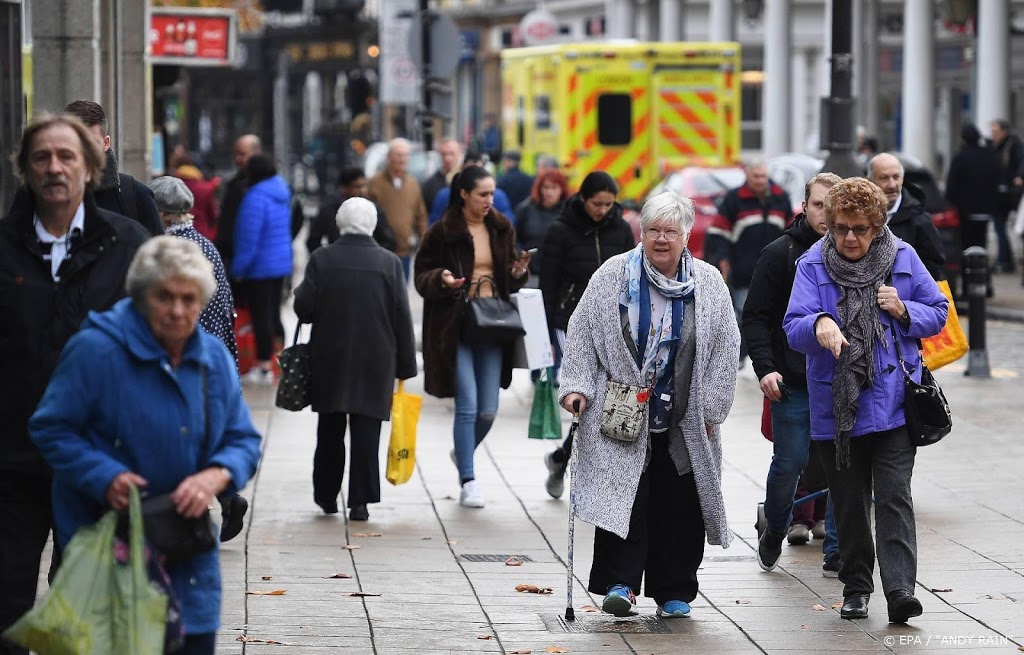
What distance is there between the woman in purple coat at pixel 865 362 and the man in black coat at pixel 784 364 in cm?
81

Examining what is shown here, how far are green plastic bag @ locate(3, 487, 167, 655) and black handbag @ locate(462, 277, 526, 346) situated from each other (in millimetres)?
5613

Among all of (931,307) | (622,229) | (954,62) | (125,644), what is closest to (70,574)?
(125,644)

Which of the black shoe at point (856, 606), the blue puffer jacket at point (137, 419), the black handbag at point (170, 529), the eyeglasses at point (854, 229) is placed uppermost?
the eyeglasses at point (854, 229)

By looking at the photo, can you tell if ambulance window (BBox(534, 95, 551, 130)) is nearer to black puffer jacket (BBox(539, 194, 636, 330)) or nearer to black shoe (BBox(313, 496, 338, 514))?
black puffer jacket (BBox(539, 194, 636, 330))

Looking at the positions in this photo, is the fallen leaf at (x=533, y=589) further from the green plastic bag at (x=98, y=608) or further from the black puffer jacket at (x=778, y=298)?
the green plastic bag at (x=98, y=608)

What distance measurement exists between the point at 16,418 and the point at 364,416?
4.38 meters

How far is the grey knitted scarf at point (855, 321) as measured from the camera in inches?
291

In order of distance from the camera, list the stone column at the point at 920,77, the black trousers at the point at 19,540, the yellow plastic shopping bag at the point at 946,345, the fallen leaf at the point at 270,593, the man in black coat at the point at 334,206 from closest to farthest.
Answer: the black trousers at the point at 19,540, the fallen leaf at the point at 270,593, the yellow plastic shopping bag at the point at 946,345, the man in black coat at the point at 334,206, the stone column at the point at 920,77

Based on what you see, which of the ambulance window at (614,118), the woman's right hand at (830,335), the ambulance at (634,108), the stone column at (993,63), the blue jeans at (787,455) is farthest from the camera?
the stone column at (993,63)

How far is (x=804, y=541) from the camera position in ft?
31.1

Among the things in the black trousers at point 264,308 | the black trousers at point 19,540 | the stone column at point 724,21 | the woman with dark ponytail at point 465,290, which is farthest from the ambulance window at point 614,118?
the black trousers at point 19,540

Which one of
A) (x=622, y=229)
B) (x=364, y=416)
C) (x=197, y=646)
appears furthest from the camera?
(x=622, y=229)

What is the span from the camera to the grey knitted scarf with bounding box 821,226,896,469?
739 centimetres

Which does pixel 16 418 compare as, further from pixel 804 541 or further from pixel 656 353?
pixel 804 541
